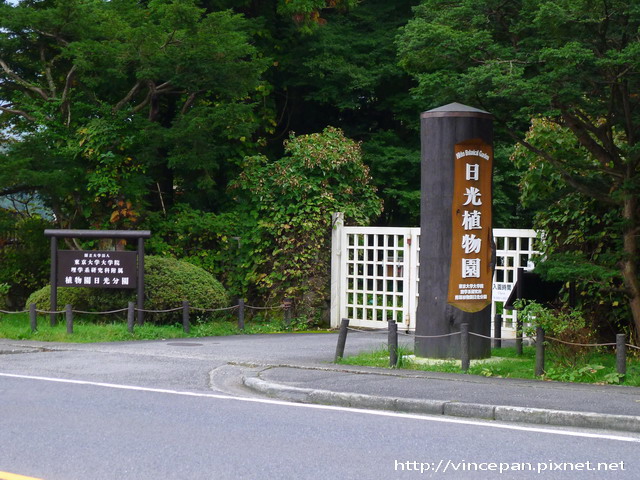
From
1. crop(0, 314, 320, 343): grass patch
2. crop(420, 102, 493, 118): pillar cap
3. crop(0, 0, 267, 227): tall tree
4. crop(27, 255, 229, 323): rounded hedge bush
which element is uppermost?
crop(0, 0, 267, 227): tall tree

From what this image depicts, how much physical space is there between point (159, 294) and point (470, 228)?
7.98m

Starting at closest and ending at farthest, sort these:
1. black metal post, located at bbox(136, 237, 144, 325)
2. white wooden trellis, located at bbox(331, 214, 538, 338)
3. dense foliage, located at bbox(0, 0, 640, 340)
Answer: dense foliage, located at bbox(0, 0, 640, 340)
black metal post, located at bbox(136, 237, 144, 325)
white wooden trellis, located at bbox(331, 214, 538, 338)

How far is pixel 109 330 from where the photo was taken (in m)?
17.9

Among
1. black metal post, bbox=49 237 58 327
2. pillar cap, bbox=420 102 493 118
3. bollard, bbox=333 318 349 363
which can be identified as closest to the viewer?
pillar cap, bbox=420 102 493 118

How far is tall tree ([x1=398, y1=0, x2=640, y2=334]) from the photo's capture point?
37.4 ft

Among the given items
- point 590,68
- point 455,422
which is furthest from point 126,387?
point 590,68

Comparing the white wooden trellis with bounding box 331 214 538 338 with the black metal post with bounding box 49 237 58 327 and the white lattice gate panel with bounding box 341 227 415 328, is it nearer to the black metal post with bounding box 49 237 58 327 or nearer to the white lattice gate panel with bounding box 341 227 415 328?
the white lattice gate panel with bounding box 341 227 415 328

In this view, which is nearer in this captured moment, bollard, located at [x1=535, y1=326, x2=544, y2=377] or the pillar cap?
bollard, located at [x1=535, y1=326, x2=544, y2=377]

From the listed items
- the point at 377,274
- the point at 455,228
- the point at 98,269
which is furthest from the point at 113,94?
the point at 455,228

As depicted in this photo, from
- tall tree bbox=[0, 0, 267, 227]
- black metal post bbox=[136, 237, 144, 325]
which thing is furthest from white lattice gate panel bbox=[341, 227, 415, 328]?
black metal post bbox=[136, 237, 144, 325]

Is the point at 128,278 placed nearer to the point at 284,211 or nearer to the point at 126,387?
the point at 284,211

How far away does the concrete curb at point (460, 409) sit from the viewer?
359 inches

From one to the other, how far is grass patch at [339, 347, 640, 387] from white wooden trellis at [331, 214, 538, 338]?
17.9 ft

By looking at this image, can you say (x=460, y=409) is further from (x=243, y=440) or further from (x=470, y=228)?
(x=470, y=228)
